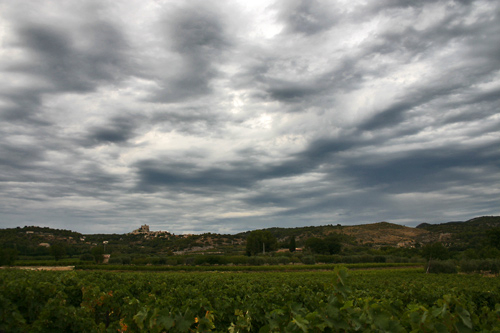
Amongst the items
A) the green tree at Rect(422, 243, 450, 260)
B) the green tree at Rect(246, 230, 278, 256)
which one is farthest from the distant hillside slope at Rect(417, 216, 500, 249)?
the green tree at Rect(246, 230, 278, 256)

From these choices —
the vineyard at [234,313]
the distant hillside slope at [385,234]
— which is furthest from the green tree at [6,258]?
the distant hillside slope at [385,234]

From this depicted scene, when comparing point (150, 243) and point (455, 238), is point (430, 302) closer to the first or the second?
point (455, 238)

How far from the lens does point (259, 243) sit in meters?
107

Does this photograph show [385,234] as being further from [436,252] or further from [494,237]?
[436,252]

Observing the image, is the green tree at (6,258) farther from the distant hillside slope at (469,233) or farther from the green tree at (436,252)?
the distant hillside slope at (469,233)

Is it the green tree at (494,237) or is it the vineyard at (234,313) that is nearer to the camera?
the vineyard at (234,313)

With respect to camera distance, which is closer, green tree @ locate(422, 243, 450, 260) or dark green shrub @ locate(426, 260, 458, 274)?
dark green shrub @ locate(426, 260, 458, 274)

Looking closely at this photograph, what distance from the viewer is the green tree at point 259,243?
105875 mm

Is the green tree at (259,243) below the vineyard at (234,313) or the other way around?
below

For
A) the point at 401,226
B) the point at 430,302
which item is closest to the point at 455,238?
the point at 401,226

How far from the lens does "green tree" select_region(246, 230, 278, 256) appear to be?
347ft

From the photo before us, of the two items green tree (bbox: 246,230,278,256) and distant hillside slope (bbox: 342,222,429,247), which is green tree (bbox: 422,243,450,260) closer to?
green tree (bbox: 246,230,278,256)

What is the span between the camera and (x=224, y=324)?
777cm

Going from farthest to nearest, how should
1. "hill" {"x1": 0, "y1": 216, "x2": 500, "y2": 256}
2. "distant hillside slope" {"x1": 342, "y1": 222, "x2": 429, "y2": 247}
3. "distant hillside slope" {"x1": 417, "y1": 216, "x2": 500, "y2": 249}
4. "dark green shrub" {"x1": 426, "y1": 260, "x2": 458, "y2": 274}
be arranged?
"distant hillside slope" {"x1": 342, "y1": 222, "x2": 429, "y2": 247} < "hill" {"x1": 0, "y1": 216, "x2": 500, "y2": 256} < "distant hillside slope" {"x1": 417, "y1": 216, "x2": 500, "y2": 249} < "dark green shrub" {"x1": 426, "y1": 260, "x2": 458, "y2": 274}
